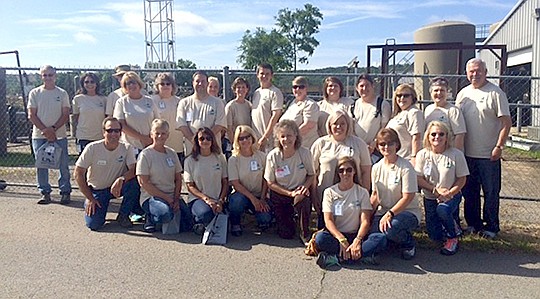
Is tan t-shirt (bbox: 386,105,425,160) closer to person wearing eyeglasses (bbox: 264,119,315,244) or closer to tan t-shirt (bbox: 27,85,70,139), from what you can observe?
person wearing eyeglasses (bbox: 264,119,315,244)

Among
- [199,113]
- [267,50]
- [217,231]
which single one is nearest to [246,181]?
[217,231]

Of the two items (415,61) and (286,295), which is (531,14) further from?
(286,295)

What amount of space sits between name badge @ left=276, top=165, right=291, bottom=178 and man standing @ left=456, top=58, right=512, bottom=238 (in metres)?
1.91

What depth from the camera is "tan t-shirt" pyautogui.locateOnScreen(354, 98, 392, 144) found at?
557cm

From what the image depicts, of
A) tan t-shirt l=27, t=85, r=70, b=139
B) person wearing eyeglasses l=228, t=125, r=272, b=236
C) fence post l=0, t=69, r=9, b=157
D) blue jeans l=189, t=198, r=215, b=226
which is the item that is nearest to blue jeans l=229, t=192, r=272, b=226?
person wearing eyeglasses l=228, t=125, r=272, b=236

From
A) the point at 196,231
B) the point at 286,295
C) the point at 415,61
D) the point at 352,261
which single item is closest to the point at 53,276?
the point at 196,231

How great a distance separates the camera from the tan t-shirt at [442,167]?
498cm

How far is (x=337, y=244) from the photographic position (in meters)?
4.68

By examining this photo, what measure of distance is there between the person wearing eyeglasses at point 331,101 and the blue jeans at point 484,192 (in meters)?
1.52

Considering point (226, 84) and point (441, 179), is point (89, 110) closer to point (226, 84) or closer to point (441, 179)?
point (226, 84)

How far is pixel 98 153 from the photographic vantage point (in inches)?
235

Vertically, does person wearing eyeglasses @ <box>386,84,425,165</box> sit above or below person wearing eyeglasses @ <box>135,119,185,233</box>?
above

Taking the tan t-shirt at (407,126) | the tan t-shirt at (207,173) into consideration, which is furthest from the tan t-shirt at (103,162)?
the tan t-shirt at (407,126)

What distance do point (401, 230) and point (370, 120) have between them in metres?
1.37
